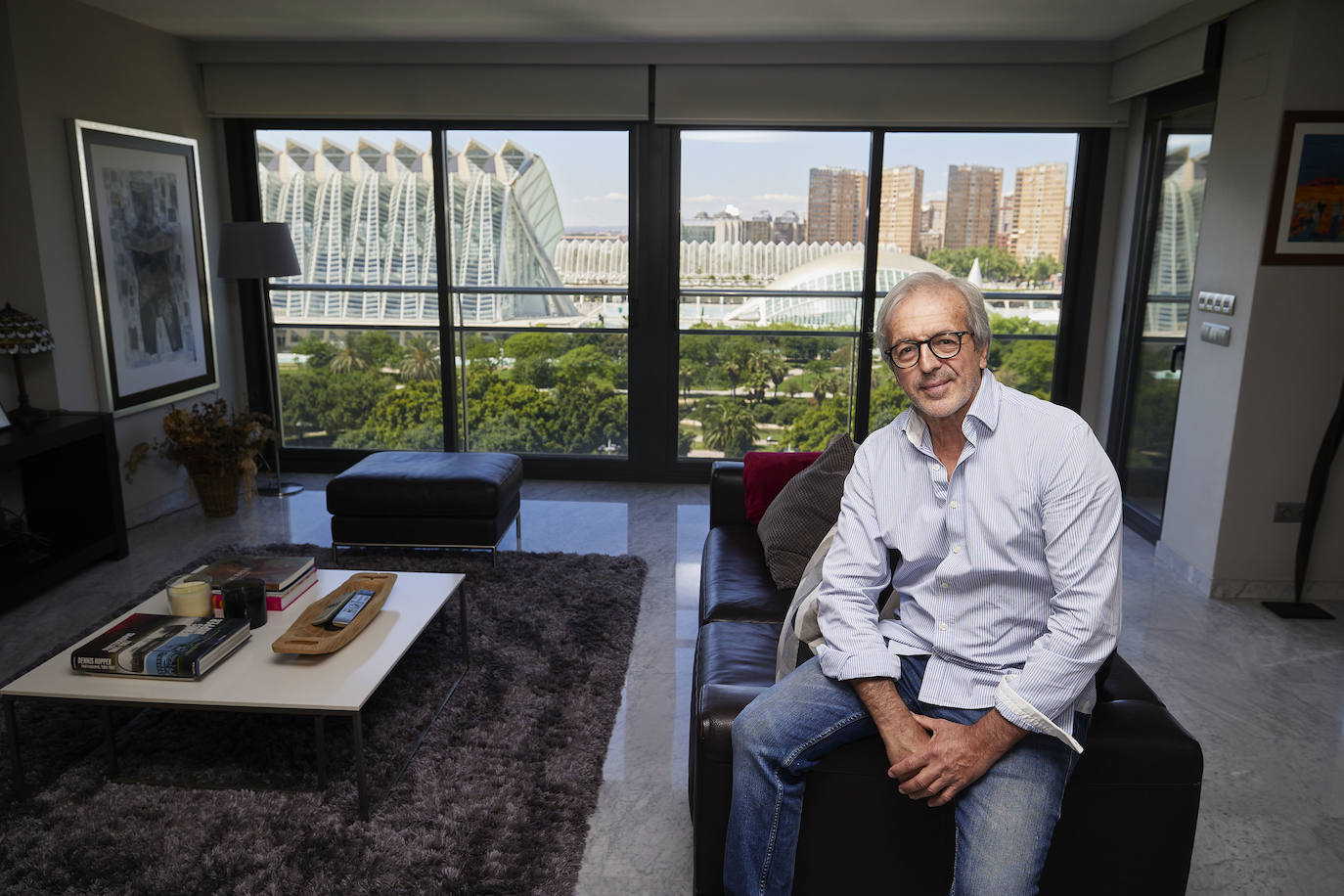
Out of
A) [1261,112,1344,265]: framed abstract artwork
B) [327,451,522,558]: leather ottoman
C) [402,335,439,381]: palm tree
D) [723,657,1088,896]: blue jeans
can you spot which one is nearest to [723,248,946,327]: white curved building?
[402,335,439,381]: palm tree

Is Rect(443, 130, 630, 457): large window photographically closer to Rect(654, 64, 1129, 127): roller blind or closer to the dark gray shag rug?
Rect(654, 64, 1129, 127): roller blind

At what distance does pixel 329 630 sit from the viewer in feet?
8.99

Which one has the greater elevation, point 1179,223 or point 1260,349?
point 1179,223

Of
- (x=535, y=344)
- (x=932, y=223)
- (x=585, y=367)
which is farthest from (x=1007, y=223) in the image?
(x=535, y=344)

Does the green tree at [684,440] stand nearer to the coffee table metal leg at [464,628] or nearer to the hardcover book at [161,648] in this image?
the coffee table metal leg at [464,628]

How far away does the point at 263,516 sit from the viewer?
201 inches

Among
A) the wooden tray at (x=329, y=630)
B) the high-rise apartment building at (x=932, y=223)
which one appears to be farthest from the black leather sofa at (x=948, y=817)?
the high-rise apartment building at (x=932, y=223)

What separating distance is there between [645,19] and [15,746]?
384 cm

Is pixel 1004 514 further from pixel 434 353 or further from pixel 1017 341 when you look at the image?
pixel 434 353

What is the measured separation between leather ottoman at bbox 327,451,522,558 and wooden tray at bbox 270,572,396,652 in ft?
3.31

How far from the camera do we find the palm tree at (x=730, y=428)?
19.3 ft

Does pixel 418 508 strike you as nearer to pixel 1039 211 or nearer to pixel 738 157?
pixel 738 157

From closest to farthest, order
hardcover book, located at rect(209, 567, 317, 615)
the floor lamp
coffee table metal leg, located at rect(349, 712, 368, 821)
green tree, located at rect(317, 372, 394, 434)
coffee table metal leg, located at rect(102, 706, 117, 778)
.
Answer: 1. coffee table metal leg, located at rect(349, 712, 368, 821)
2. coffee table metal leg, located at rect(102, 706, 117, 778)
3. hardcover book, located at rect(209, 567, 317, 615)
4. the floor lamp
5. green tree, located at rect(317, 372, 394, 434)

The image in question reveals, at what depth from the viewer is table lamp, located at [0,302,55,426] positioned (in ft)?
13.0
